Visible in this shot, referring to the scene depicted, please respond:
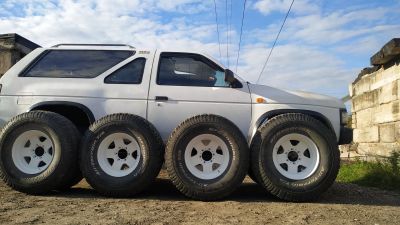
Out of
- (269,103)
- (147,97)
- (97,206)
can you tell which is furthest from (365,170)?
(97,206)

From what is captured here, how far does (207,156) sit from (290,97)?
4.93ft

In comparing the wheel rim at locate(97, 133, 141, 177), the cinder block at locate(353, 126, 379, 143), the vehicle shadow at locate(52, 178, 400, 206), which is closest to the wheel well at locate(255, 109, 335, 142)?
the vehicle shadow at locate(52, 178, 400, 206)

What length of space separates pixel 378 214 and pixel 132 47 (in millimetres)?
4220

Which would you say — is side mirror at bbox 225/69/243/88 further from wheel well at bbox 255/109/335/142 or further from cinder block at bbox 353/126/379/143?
cinder block at bbox 353/126/379/143

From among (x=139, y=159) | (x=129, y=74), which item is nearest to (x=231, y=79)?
(x=129, y=74)

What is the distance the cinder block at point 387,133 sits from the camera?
8663 millimetres

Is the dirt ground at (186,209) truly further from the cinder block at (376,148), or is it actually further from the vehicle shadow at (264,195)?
the cinder block at (376,148)

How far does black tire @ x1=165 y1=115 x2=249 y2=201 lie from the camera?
5.71 meters

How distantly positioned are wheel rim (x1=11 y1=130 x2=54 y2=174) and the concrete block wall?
6360 mm

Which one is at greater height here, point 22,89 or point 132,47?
point 132,47

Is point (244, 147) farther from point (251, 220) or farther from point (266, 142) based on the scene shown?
point (251, 220)

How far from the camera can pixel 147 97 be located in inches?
250

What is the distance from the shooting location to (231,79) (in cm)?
627

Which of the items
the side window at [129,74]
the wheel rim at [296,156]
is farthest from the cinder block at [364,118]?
the side window at [129,74]
